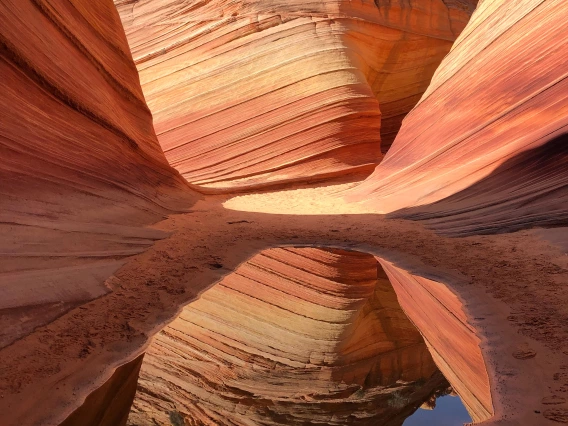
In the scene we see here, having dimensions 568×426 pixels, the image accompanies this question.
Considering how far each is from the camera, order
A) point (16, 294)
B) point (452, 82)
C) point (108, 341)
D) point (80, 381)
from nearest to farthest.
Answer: point (80, 381) < point (108, 341) < point (16, 294) < point (452, 82)

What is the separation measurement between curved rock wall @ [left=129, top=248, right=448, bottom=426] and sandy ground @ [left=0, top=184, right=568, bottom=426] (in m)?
0.13

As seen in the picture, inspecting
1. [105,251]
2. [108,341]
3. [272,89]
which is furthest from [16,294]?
[272,89]

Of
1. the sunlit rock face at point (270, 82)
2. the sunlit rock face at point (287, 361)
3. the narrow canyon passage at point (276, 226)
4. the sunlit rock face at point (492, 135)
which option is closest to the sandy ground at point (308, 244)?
the narrow canyon passage at point (276, 226)

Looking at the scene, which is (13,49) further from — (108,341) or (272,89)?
(272,89)

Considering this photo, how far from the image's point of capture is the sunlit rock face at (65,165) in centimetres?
254

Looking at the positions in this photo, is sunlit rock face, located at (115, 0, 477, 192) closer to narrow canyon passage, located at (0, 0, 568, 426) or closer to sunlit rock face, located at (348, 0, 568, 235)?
narrow canyon passage, located at (0, 0, 568, 426)

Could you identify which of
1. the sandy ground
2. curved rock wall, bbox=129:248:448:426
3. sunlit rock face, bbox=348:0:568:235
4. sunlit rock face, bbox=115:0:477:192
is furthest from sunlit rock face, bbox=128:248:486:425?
sunlit rock face, bbox=115:0:477:192

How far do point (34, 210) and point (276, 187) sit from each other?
4.79m

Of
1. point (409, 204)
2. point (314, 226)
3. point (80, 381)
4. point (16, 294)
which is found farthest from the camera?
point (409, 204)

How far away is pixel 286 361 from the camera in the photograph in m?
2.22

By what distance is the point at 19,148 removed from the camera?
3.34m

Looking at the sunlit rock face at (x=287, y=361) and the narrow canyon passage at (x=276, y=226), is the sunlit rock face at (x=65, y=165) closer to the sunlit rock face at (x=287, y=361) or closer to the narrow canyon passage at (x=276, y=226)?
the narrow canyon passage at (x=276, y=226)

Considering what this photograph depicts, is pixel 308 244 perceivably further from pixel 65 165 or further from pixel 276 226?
pixel 65 165

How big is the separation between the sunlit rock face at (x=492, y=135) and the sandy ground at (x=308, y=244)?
16.0 inches
